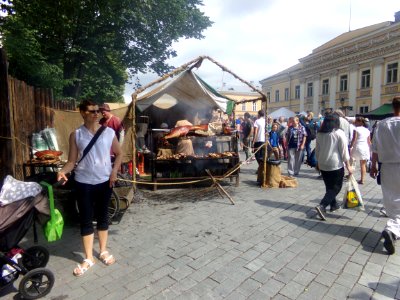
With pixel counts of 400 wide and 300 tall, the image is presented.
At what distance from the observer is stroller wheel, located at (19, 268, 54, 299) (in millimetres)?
2818

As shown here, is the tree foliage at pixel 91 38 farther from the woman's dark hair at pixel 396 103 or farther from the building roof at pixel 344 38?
the building roof at pixel 344 38

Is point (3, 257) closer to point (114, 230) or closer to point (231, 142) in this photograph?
point (114, 230)

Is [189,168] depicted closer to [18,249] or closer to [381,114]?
[18,249]

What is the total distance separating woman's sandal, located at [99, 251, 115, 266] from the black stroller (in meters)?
0.69

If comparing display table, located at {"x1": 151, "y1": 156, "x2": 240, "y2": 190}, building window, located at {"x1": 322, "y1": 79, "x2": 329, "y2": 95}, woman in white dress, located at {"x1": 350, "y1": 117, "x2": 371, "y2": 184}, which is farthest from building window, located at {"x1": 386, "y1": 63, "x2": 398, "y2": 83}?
display table, located at {"x1": 151, "y1": 156, "x2": 240, "y2": 190}

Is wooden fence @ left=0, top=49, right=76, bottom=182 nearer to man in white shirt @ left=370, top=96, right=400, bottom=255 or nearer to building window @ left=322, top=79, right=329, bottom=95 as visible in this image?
man in white shirt @ left=370, top=96, right=400, bottom=255

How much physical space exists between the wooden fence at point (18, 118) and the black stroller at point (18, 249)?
2.54 metres

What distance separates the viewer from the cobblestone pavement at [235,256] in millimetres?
3051

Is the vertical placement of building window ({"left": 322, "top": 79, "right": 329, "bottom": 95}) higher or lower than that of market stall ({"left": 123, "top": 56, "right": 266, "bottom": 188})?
higher

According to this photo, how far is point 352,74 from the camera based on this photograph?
3409cm

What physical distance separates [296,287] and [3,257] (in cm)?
283

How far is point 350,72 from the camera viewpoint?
34.3 metres

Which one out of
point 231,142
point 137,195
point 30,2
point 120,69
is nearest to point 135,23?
point 120,69

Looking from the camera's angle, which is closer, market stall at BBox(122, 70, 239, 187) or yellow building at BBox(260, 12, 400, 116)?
market stall at BBox(122, 70, 239, 187)
